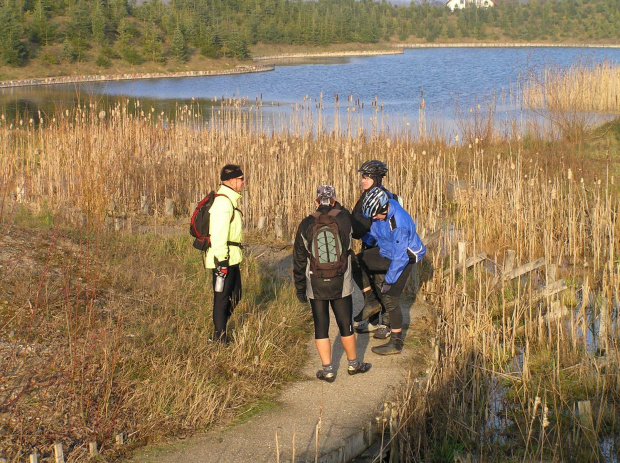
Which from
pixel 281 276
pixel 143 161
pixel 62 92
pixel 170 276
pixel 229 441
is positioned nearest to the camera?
pixel 229 441

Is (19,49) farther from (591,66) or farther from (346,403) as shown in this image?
(346,403)

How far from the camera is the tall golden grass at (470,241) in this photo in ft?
19.5

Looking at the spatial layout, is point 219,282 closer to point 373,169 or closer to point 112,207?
point 373,169

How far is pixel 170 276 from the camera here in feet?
26.6

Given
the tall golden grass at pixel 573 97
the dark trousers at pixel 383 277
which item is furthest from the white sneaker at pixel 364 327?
the tall golden grass at pixel 573 97

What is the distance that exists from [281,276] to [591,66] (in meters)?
17.6

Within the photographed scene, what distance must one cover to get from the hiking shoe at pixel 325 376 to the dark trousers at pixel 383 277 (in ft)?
2.85

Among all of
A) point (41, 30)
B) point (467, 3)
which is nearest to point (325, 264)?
point (41, 30)

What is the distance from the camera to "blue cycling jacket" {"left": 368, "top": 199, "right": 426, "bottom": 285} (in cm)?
648

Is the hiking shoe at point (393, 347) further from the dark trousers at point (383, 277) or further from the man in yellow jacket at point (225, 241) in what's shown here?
the man in yellow jacket at point (225, 241)

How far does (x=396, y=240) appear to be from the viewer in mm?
6473

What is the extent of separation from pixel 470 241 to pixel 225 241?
511cm

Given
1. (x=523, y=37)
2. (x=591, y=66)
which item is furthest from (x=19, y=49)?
(x=523, y=37)

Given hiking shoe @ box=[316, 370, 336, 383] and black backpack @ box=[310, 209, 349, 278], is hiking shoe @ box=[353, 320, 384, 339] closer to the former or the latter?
hiking shoe @ box=[316, 370, 336, 383]
